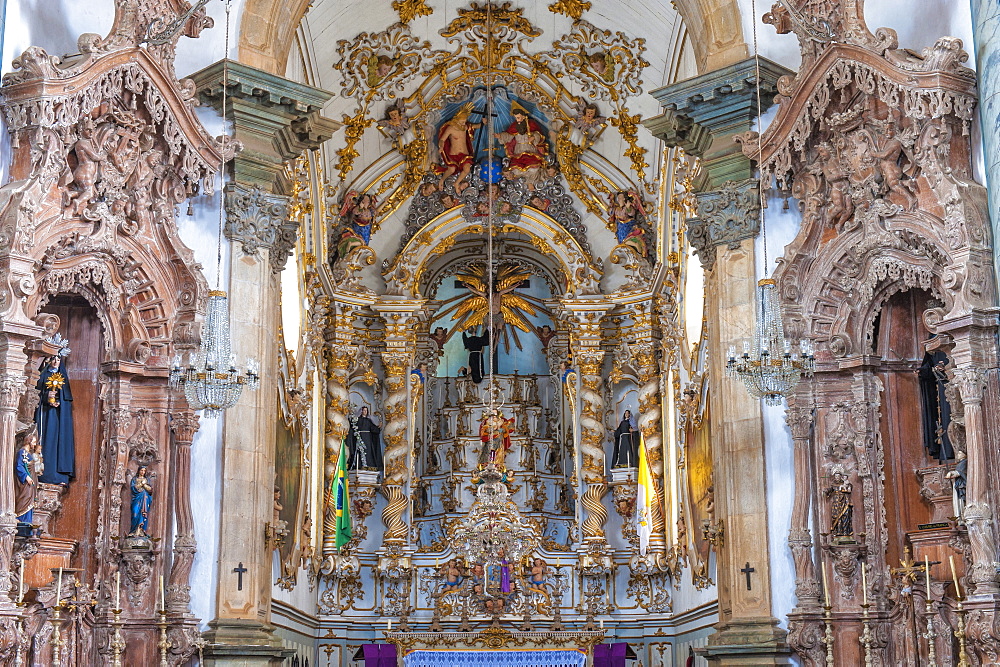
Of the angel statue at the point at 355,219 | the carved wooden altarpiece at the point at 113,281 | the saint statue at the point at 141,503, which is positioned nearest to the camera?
the carved wooden altarpiece at the point at 113,281

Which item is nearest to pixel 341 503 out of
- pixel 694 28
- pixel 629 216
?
pixel 629 216

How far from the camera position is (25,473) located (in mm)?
11414

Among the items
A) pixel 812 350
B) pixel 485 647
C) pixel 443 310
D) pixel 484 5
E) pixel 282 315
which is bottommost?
pixel 485 647

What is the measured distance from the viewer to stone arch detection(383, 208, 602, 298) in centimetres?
2134

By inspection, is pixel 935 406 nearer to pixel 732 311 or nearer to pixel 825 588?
pixel 825 588

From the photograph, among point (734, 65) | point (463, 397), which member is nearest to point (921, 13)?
point (734, 65)

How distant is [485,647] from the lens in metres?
18.7

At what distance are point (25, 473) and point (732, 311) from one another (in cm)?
708

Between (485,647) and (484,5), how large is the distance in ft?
31.4

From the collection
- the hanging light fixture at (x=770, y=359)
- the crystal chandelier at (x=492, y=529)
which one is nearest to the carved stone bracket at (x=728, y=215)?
the hanging light fixture at (x=770, y=359)

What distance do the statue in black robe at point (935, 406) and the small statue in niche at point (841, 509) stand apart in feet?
2.81

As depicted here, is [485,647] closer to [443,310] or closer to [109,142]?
[443,310]

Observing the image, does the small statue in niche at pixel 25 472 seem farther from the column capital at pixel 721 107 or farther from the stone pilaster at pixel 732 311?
the column capital at pixel 721 107

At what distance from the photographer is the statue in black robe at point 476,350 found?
22609 millimetres
